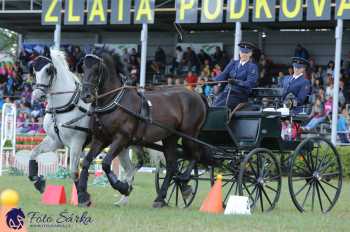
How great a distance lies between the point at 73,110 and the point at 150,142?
5.00 feet

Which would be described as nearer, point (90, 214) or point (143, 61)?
point (90, 214)

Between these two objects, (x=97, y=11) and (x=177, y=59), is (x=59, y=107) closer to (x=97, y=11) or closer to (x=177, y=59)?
(x=97, y=11)

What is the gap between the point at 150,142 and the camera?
1078 cm

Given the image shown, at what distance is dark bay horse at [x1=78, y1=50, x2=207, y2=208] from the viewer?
10.1 m

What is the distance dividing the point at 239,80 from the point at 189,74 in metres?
14.5

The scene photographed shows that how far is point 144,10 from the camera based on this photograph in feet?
71.6

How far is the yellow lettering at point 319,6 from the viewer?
19.5 m

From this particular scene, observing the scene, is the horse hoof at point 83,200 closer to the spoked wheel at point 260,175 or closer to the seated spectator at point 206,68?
the spoked wheel at point 260,175

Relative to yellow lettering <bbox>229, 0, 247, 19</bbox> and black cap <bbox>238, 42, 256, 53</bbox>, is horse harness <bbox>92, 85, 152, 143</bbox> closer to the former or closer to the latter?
black cap <bbox>238, 42, 256, 53</bbox>

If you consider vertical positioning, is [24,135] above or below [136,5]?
below

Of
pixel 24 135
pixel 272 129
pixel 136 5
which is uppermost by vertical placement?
pixel 136 5

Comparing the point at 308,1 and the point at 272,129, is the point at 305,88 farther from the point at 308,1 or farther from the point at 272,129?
the point at 308,1

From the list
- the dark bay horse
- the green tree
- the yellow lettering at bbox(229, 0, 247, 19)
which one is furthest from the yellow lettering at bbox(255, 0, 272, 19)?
the green tree

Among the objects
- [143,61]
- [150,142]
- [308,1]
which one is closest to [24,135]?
[143,61]
